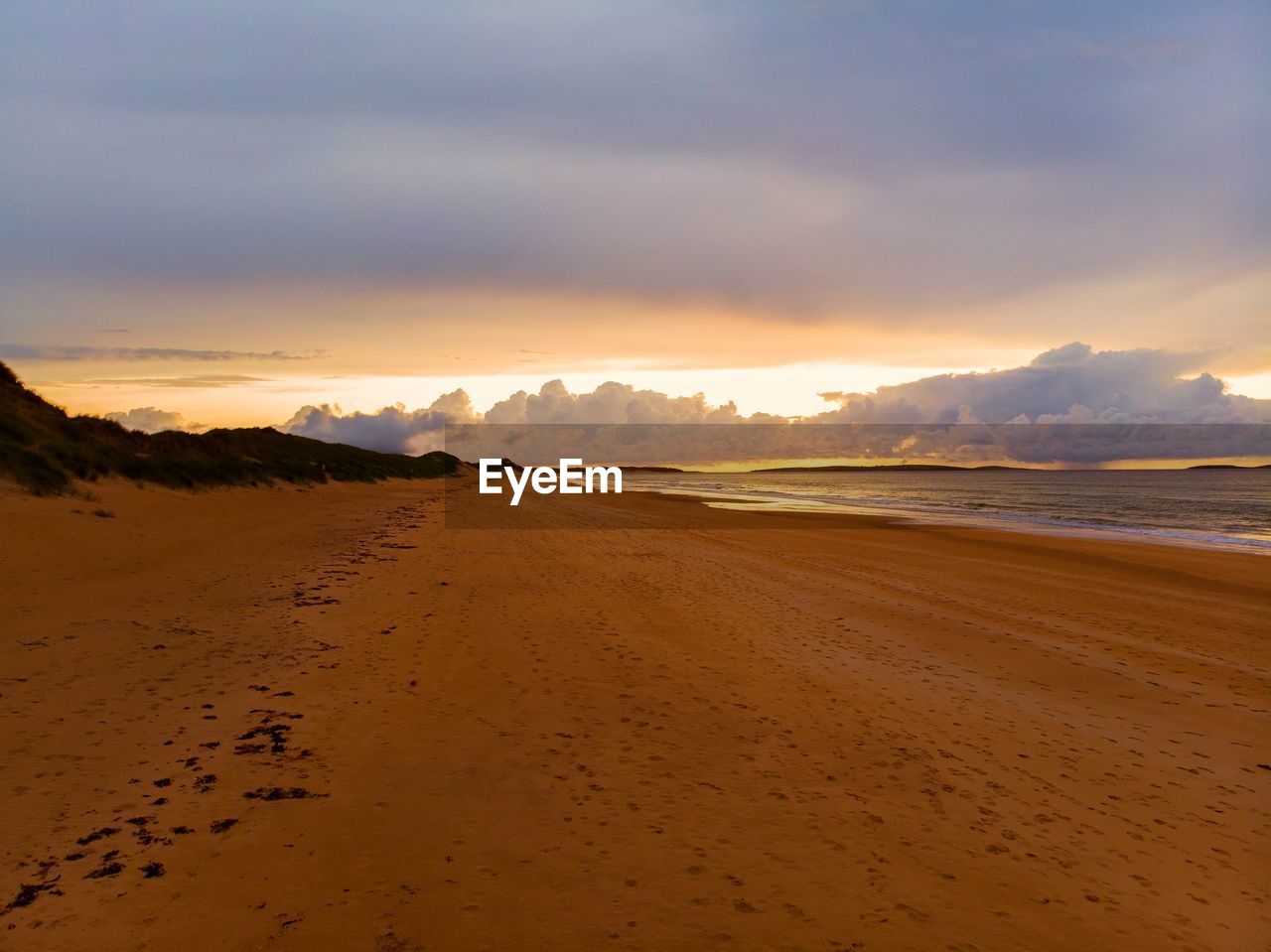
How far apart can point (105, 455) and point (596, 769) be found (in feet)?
80.2

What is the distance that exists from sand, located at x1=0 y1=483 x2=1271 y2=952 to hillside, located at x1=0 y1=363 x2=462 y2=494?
440cm

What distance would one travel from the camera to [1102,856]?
17.9 ft

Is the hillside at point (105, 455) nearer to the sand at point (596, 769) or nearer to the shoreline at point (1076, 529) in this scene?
the sand at point (596, 769)

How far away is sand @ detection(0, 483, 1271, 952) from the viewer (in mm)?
4305

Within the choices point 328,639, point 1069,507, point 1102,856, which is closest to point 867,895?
point 1102,856

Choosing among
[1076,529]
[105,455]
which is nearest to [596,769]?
[105,455]

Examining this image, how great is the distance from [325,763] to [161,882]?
1.81 meters

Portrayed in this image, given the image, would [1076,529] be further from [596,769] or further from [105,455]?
[105,455]

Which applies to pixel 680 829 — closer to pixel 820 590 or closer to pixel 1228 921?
pixel 1228 921

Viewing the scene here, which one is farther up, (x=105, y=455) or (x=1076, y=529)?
(x=105, y=455)

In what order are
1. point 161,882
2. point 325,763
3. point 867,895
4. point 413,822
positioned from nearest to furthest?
point 161,882 < point 867,895 < point 413,822 < point 325,763

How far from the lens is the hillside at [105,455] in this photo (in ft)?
58.6

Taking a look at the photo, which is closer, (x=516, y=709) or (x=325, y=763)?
(x=325, y=763)

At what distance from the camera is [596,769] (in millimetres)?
6289
